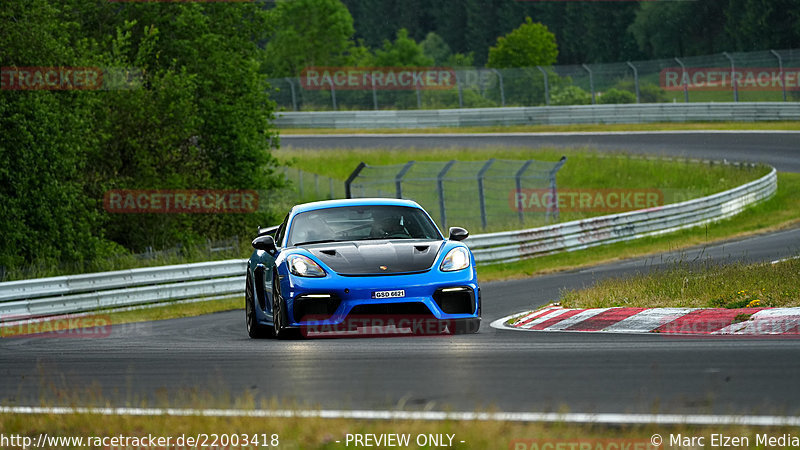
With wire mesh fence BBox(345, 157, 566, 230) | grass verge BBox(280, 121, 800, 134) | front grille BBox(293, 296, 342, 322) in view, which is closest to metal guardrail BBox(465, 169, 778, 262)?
wire mesh fence BBox(345, 157, 566, 230)

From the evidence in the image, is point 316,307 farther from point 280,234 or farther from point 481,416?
point 481,416

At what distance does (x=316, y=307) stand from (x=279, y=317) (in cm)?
56

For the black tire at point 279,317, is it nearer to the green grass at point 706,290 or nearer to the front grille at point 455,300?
the front grille at point 455,300

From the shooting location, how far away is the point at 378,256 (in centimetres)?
990

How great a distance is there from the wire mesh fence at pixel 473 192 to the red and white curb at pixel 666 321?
40.5 feet

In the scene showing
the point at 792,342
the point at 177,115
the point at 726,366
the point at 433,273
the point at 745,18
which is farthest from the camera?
the point at 745,18

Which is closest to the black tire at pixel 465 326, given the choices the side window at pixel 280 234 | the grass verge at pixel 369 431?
the side window at pixel 280 234

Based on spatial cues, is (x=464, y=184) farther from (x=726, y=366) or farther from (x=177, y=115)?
(x=726, y=366)

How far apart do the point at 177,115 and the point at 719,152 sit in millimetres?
21622

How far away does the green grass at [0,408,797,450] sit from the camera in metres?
4.74

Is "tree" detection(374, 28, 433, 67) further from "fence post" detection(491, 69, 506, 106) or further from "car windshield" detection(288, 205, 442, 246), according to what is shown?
"car windshield" detection(288, 205, 442, 246)

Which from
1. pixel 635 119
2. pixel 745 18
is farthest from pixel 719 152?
pixel 745 18

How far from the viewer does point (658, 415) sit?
207 inches

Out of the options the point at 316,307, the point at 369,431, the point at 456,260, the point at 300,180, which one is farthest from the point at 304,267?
the point at 300,180
